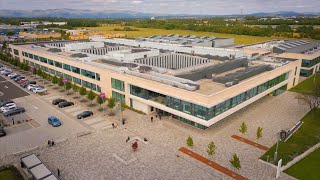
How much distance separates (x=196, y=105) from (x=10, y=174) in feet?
83.4

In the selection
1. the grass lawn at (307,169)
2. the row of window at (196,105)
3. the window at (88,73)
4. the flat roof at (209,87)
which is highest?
the flat roof at (209,87)

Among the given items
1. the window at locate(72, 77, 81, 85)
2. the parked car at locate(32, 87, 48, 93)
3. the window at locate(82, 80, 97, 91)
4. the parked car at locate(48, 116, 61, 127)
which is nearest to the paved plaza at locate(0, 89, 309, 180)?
the parked car at locate(48, 116, 61, 127)

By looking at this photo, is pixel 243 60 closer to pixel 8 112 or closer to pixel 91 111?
pixel 91 111

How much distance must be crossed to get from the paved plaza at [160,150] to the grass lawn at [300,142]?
4.82ft

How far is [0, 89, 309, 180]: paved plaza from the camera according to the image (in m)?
30.7

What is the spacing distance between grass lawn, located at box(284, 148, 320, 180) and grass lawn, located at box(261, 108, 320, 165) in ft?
3.70

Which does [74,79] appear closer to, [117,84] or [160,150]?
[117,84]

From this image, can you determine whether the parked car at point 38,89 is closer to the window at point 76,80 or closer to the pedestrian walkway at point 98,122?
the window at point 76,80

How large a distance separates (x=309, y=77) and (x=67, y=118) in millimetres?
67800

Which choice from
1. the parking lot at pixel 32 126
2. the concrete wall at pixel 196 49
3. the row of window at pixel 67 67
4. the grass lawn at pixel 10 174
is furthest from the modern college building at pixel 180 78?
the grass lawn at pixel 10 174

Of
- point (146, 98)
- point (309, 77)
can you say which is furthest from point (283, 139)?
point (309, 77)

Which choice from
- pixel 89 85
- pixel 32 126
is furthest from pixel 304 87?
pixel 32 126

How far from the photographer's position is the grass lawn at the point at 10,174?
1166 inches

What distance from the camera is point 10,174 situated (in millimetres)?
30266
